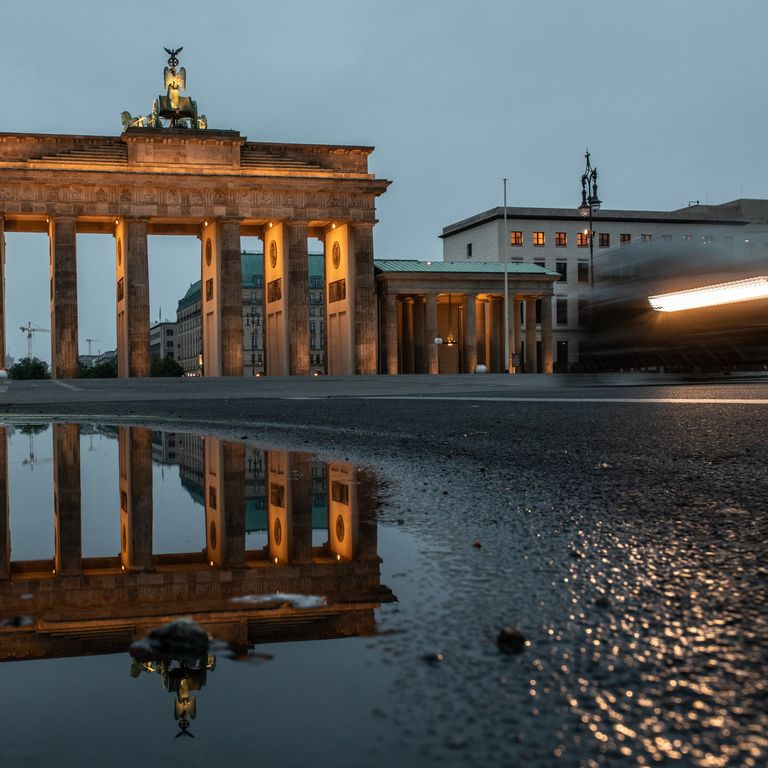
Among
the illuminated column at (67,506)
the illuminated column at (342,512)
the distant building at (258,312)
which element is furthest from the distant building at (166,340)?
the illuminated column at (342,512)

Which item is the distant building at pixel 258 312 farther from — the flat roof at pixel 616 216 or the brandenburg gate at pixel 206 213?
the brandenburg gate at pixel 206 213

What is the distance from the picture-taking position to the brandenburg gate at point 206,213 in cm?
5212

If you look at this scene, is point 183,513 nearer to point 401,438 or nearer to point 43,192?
point 401,438

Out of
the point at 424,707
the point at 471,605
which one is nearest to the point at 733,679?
the point at 424,707

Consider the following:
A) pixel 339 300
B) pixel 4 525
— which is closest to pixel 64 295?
pixel 339 300

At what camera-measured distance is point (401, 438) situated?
23.1 ft

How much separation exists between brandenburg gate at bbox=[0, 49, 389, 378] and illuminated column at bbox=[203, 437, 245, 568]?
48529 mm

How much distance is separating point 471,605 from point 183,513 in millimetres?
1794

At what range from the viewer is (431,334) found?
66562mm

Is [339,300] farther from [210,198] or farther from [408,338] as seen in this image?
→ [408,338]

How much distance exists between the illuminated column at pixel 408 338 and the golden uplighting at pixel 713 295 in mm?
53388

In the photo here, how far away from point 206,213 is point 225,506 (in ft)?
173

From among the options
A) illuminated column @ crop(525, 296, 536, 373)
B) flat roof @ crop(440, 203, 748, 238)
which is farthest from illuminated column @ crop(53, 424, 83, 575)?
flat roof @ crop(440, 203, 748, 238)

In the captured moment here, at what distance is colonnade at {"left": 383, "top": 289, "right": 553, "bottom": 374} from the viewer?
2618 inches
